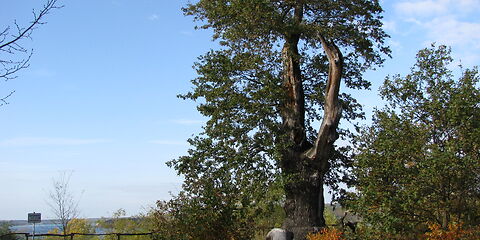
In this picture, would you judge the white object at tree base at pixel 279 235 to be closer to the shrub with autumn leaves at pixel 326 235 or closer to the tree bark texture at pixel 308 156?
the tree bark texture at pixel 308 156

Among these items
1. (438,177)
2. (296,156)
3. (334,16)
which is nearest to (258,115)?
(296,156)

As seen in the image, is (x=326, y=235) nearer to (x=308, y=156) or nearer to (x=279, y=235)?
(x=279, y=235)

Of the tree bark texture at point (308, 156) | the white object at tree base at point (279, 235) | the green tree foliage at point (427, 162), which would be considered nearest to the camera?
the green tree foliage at point (427, 162)

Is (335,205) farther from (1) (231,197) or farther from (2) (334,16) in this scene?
(2) (334,16)

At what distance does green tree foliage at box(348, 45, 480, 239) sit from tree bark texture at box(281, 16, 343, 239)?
8.06 ft

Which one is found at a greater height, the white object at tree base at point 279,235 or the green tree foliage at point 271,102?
the green tree foliage at point 271,102

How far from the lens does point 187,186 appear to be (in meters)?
16.5

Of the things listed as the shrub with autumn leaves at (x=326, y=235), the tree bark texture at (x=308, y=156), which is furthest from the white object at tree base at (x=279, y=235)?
the shrub with autumn leaves at (x=326, y=235)

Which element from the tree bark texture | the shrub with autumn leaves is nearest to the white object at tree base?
the tree bark texture

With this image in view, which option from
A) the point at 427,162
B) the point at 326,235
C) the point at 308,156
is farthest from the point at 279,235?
the point at 427,162

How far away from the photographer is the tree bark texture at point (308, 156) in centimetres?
1620

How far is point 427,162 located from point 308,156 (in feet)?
15.8

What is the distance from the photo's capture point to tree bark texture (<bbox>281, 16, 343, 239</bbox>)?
16203 mm

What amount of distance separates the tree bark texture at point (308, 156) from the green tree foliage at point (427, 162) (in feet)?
8.06
